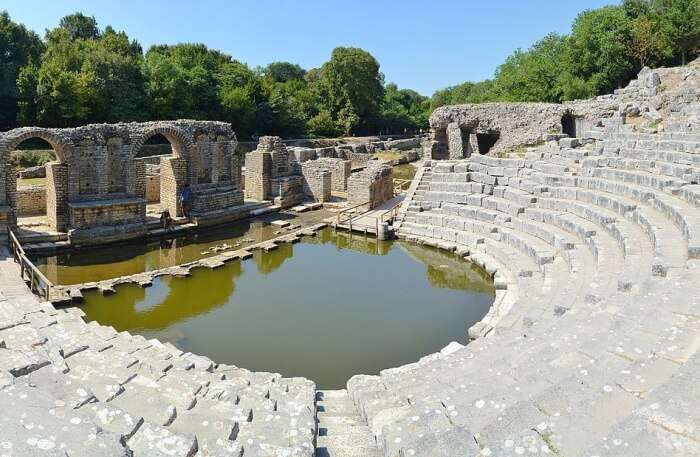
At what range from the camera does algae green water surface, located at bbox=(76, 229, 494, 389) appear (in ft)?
27.8

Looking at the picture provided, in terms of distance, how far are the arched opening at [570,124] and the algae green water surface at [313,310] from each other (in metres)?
11.2

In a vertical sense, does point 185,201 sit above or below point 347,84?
below

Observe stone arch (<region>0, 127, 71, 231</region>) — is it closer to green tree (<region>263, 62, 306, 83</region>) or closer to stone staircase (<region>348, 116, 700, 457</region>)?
stone staircase (<region>348, 116, 700, 457</region>)

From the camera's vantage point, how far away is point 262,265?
43.2 feet

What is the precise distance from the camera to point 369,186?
1861 centimetres

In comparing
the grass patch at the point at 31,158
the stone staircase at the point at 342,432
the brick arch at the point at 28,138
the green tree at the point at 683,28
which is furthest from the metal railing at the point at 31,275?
the green tree at the point at 683,28

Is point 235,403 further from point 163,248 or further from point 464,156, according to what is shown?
point 464,156

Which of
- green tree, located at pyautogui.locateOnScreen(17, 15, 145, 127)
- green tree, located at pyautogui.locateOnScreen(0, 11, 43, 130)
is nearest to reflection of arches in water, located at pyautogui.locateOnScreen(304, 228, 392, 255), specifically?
green tree, located at pyautogui.locateOnScreen(17, 15, 145, 127)

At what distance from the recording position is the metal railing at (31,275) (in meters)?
9.74

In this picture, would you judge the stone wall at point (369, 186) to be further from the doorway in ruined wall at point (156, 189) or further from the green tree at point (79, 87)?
the green tree at point (79, 87)

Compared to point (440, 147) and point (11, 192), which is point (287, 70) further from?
point (11, 192)

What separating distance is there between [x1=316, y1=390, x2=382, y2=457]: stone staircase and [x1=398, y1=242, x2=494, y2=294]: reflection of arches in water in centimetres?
605

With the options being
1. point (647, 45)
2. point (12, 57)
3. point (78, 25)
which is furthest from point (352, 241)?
point (78, 25)

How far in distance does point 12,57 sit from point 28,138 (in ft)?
87.3
